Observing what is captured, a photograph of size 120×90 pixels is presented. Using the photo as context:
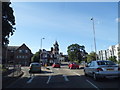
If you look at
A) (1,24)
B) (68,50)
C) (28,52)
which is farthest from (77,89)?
(68,50)

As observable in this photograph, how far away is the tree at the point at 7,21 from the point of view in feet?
78.8

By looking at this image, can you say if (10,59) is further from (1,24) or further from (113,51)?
(1,24)

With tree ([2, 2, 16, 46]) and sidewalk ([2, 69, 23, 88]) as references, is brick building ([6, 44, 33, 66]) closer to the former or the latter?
tree ([2, 2, 16, 46])

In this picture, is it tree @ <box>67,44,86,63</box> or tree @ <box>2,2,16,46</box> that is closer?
tree @ <box>2,2,16,46</box>

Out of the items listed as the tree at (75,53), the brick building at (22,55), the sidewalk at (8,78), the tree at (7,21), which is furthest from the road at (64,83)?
the tree at (75,53)

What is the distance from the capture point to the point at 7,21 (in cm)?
2475

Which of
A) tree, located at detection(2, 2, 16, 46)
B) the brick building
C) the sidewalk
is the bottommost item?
the sidewalk

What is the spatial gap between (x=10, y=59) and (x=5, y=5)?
2846 inches

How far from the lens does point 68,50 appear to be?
11588 centimetres

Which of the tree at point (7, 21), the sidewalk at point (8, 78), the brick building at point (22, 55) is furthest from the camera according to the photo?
the brick building at point (22, 55)

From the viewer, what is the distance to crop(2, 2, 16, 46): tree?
2402 centimetres

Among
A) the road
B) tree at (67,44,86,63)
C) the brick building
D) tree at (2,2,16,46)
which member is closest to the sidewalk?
the road

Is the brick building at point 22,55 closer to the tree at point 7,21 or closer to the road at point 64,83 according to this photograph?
the tree at point 7,21

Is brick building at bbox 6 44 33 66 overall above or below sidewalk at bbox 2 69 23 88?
above
